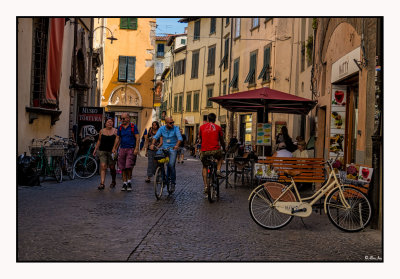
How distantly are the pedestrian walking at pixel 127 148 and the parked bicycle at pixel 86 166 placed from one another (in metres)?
2.75

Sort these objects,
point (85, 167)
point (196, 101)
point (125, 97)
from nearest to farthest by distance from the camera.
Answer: point (85, 167), point (125, 97), point (196, 101)

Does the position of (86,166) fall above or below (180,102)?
below

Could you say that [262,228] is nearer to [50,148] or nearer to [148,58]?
[50,148]

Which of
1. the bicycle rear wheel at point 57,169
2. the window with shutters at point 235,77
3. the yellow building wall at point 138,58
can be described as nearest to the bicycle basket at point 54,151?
the bicycle rear wheel at point 57,169

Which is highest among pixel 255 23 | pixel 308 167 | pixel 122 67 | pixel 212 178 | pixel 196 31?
pixel 196 31

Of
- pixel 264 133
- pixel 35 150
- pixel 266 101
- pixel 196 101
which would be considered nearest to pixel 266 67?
pixel 264 133

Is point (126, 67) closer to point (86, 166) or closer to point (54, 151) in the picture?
point (86, 166)

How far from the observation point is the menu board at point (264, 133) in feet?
47.5

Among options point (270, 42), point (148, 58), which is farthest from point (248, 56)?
point (148, 58)

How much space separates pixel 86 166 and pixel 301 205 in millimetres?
8279

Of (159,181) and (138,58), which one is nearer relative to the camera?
(159,181)

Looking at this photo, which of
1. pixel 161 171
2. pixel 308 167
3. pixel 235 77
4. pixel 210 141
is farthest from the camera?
pixel 235 77

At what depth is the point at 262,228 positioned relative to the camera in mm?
7453

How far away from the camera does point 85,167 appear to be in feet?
47.2
